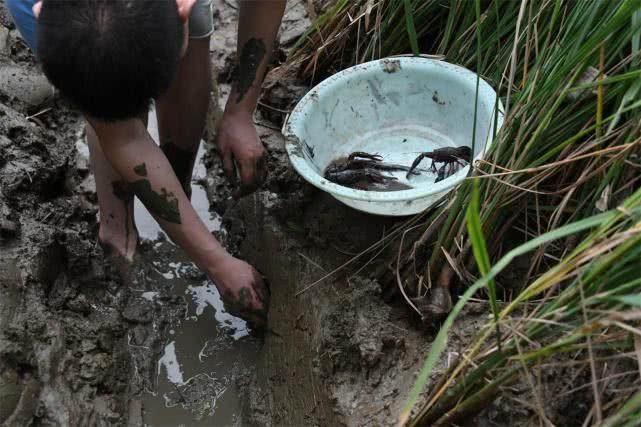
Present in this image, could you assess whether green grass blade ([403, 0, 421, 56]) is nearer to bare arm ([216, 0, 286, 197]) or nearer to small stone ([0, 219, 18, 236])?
bare arm ([216, 0, 286, 197])

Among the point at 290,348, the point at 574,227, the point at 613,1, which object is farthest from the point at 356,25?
the point at 574,227

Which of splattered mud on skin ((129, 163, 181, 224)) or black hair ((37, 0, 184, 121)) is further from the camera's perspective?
splattered mud on skin ((129, 163, 181, 224))

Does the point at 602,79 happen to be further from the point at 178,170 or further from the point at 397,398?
the point at 178,170

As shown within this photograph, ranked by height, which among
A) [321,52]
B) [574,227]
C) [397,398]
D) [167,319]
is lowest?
[167,319]

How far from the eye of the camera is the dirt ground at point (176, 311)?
6.68ft

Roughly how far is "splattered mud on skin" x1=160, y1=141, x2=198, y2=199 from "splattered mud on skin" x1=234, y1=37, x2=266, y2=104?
39cm

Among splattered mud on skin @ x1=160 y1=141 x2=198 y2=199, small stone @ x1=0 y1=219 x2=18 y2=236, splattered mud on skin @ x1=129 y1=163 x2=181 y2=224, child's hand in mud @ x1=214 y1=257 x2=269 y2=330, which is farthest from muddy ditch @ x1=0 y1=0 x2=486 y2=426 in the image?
splattered mud on skin @ x1=129 y1=163 x2=181 y2=224

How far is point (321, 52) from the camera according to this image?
9.36 feet

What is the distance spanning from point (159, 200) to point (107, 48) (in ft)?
2.06

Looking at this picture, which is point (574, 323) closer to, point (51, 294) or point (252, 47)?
point (252, 47)

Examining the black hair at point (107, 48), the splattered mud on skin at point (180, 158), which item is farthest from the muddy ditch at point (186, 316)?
the black hair at point (107, 48)

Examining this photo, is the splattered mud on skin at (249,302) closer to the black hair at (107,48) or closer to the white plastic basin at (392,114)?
the white plastic basin at (392,114)

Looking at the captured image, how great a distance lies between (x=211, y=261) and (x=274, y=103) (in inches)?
36.9

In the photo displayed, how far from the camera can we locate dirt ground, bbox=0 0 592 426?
2.04 m
